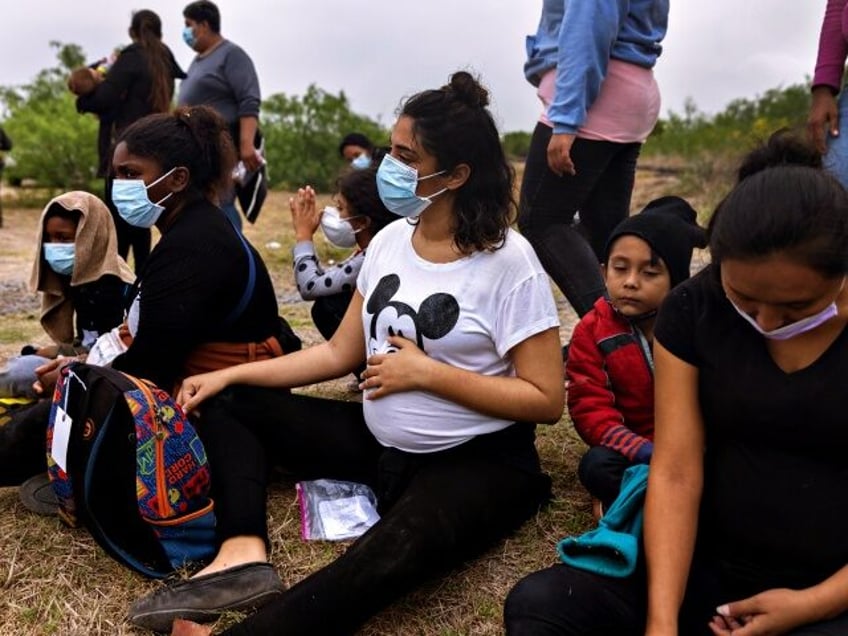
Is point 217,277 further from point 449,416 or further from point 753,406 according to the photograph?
point 753,406

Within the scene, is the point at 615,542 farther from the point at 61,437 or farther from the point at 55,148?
the point at 55,148

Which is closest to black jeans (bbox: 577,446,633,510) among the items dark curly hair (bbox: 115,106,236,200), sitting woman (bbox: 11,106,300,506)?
sitting woman (bbox: 11,106,300,506)

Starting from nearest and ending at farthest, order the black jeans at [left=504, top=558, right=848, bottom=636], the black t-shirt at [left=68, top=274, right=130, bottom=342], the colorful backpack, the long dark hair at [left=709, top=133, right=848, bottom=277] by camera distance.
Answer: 1. the long dark hair at [left=709, top=133, right=848, bottom=277]
2. the black jeans at [left=504, top=558, right=848, bottom=636]
3. the colorful backpack
4. the black t-shirt at [left=68, top=274, right=130, bottom=342]

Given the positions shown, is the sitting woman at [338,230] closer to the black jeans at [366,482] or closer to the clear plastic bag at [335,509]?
the black jeans at [366,482]

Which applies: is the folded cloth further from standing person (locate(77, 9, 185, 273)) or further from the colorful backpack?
standing person (locate(77, 9, 185, 273))

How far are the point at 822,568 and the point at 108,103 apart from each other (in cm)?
452

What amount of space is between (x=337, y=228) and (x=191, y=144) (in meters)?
0.83

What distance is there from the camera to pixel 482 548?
2176mm

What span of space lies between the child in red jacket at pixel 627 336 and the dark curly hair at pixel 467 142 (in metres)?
0.37

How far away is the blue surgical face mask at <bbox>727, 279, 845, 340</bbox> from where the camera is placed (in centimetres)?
149

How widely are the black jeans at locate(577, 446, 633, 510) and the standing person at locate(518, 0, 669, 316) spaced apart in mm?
849

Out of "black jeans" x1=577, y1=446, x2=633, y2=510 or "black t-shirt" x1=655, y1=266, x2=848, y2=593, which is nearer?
"black t-shirt" x1=655, y1=266, x2=848, y2=593

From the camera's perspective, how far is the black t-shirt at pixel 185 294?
2.47 meters

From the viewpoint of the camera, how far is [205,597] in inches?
77.5
